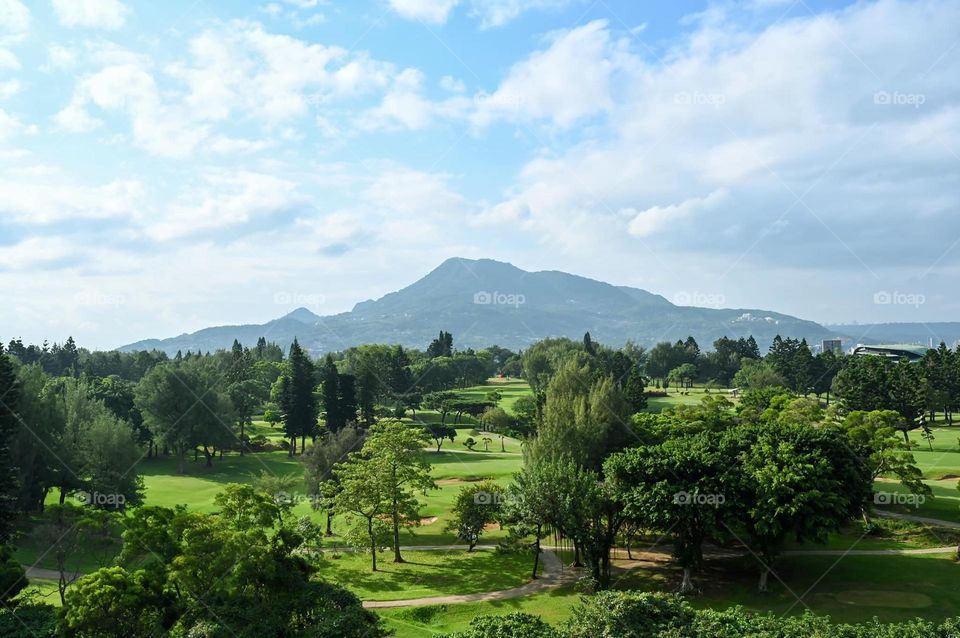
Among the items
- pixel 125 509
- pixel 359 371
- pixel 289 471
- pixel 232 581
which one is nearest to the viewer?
pixel 232 581

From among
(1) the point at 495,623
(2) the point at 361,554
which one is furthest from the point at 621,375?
(1) the point at 495,623

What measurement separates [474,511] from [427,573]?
20.1 ft

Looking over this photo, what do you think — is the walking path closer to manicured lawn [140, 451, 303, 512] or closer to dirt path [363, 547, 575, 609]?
dirt path [363, 547, 575, 609]

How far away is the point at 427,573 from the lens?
1656 inches

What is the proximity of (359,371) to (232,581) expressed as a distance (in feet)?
260

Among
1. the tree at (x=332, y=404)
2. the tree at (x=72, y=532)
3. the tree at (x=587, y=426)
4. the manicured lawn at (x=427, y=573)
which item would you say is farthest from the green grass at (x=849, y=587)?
the tree at (x=332, y=404)

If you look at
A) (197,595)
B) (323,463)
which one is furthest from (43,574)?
(323,463)

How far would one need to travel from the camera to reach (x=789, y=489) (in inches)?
1403

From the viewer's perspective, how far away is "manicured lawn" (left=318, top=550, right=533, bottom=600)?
126 feet

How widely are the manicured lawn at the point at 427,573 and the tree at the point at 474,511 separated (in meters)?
1.44

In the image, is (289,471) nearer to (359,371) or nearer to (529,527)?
(359,371)

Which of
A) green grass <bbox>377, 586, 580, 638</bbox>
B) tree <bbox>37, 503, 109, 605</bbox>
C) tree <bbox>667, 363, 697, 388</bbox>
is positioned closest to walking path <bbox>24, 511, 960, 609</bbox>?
green grass <bbox>377, 586, 580, 638</bbox>

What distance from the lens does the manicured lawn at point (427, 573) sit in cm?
3841

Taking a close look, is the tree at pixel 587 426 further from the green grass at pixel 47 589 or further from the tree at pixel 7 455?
the tree at pixel 7 455
